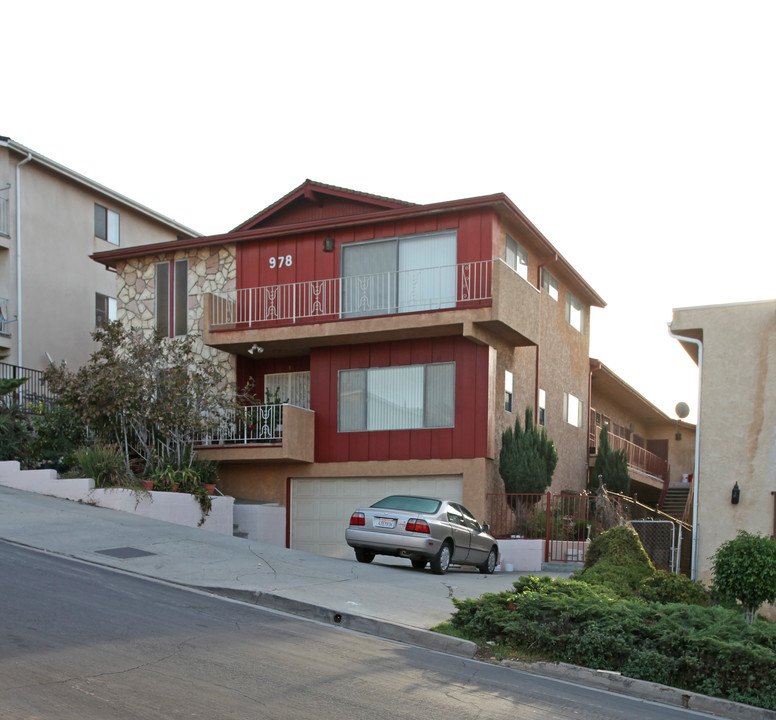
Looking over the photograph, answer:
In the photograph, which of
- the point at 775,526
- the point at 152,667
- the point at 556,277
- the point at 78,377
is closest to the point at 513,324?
the point at 556,277

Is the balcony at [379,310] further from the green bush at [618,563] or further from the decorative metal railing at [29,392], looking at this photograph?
the green bush at [618,563]

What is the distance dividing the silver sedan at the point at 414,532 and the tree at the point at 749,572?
17.0 feet

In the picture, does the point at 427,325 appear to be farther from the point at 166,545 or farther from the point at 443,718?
the point at 443,718

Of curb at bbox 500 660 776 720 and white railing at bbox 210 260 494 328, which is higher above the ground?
white railing at bbox 210 260 494 328

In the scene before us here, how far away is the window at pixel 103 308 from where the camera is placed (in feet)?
102

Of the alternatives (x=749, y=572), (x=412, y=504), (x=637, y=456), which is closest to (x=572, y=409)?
(x=637, y=456)

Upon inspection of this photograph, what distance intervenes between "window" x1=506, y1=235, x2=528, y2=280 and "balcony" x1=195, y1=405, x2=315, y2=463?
19.3 feet

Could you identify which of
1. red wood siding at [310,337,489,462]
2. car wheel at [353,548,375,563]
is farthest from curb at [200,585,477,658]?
red wood siding at [310,337,489,462]

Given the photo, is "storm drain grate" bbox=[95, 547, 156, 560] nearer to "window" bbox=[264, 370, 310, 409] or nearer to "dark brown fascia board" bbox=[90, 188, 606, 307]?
"window" bbox=[264, 370, 310, 409]

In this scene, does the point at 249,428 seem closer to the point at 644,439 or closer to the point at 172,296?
the point at 172,296

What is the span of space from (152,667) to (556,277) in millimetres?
19986

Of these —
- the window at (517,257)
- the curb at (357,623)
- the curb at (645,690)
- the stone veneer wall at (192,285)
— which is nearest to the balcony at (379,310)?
the stone veneer wall at (192,285)

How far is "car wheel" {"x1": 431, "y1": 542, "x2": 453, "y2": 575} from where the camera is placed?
16.1m

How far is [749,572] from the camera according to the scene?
11.7 metres
